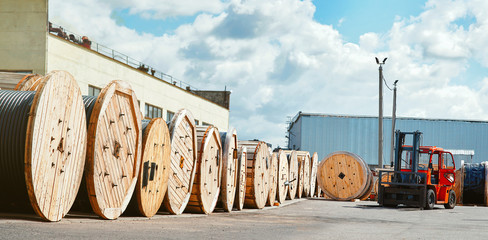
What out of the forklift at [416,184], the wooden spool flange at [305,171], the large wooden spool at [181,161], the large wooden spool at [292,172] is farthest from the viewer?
the wooden spool flange at [305,171]

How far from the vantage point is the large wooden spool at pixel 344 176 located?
22.8 metres

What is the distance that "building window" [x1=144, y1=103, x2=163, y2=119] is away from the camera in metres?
29.3

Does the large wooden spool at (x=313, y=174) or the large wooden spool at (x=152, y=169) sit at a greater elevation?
the large wooden spool at (x=152, y=169)

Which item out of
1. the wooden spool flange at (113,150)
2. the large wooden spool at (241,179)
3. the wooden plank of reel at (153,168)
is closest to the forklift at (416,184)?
the large wooden spool at (241,179)

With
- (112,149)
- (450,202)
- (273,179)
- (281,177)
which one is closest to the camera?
(112,149)

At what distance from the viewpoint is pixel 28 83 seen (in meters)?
9.28

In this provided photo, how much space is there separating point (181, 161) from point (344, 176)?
13.0 meters

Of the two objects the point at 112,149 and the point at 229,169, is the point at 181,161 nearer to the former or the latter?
the point at 229,169

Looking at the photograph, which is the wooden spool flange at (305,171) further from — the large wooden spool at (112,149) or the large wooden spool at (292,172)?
the large wooden spool at (112,149)

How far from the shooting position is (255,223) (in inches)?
406

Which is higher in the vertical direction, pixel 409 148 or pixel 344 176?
pixel 409 148

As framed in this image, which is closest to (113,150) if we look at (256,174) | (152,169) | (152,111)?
(152,169)

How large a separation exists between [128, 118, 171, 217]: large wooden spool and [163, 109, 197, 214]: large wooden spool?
0.31 m

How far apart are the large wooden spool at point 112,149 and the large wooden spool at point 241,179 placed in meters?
4.74
